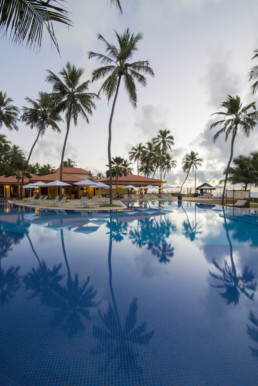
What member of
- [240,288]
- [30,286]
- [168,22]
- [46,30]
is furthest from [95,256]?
[168,22]

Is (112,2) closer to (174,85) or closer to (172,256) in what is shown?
(172,256)

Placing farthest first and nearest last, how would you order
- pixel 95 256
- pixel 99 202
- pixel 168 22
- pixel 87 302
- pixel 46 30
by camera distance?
pixel 99 202 → pixel 168 22 → pixel 95 256 → pixel 87 302 → pixel 46 30

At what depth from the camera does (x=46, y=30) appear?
328 centimetres

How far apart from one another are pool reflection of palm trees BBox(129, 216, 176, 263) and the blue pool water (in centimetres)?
12

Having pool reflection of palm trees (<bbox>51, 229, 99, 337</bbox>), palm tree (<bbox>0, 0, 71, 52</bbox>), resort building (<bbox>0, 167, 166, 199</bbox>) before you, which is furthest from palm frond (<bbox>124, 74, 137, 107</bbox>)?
pool reflection of palm trees (<bbox>51, 229, 99, 337</bbox>)

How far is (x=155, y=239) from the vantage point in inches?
366

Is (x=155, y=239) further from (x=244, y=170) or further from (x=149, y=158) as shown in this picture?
(x=149, y=158)

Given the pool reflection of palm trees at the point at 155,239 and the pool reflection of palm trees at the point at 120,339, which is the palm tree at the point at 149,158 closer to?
the pool reflection of palm trees at the point at 155,239

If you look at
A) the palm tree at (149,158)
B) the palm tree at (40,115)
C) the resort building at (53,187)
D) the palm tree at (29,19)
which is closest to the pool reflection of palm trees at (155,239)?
the palm tree at (29,19)

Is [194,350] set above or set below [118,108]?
below

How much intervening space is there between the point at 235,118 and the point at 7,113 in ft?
105

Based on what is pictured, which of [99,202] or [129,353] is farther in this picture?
[99,202]

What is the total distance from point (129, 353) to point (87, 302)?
1565 mm

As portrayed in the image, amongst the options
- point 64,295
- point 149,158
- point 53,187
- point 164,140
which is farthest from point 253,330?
point 149,158
